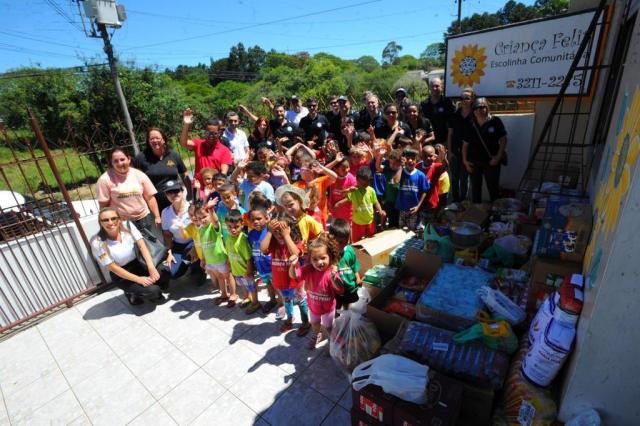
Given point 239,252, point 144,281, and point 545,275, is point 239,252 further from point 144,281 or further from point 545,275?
point 545,275

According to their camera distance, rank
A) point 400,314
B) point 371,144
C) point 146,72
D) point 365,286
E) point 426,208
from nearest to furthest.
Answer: point 400,314
point 365,286
point 426,208
point 371,144
point 146,72

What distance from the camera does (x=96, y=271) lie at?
4469 mm

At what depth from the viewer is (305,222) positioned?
10.1 feet

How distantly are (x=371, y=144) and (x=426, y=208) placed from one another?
124 centimetres

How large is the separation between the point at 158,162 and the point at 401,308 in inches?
147

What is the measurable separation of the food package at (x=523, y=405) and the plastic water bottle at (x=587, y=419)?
10cm

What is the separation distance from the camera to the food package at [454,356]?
198 cm

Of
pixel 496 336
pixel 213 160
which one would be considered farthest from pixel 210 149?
pixel 496 336

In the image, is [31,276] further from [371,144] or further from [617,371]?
[617,371]

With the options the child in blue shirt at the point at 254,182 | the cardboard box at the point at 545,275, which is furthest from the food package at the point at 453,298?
the child in blue shirt at the point at 254,182

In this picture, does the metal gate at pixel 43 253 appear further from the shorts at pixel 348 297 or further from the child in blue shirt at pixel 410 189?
the child in blue shirt at pixel 410 189

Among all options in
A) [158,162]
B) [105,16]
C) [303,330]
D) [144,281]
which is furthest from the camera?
[105,16]

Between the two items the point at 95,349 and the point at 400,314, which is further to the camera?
the point at 95,349

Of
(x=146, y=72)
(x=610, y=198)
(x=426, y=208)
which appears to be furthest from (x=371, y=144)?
(x=146, y=72)
